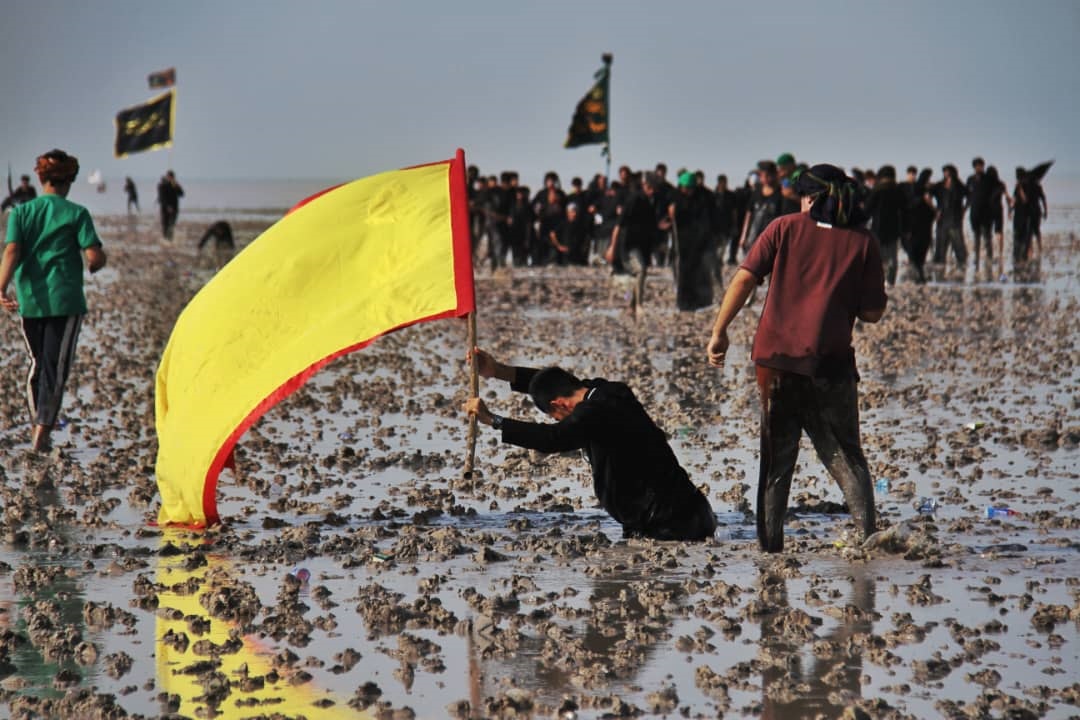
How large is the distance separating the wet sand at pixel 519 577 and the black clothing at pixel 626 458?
0.41 ft

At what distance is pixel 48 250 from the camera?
1008cm

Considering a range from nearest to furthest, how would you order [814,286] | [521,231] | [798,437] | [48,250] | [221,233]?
[814,286]
[798,437]
[48,250]
[521,231]
[221,233]

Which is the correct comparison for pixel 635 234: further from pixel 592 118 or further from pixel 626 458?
pixel 592 118

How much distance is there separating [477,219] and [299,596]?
25499mm

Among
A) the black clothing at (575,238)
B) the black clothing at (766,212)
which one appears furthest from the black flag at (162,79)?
the black clothing at (766,212)

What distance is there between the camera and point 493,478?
984 cm

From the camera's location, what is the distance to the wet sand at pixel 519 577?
569 centimetres

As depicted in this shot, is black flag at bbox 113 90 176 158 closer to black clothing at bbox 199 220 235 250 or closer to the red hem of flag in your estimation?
black clothing at bbox 199 220 235 250

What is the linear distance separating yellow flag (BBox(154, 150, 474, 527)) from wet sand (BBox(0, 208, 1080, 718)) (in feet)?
1.60

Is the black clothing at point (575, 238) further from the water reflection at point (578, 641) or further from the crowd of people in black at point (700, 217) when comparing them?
the water reflection at point (578, 641)

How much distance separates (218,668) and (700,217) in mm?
→ 15162

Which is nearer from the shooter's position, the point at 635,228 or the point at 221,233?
the point at 635,228

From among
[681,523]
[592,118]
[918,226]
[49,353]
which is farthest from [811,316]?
[592,118]

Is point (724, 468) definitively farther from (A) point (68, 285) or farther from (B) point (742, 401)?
(A) point (68, 285)
